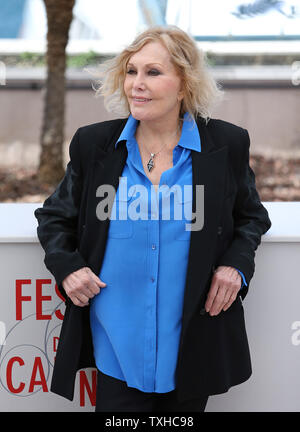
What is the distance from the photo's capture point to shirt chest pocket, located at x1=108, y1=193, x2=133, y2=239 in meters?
1.86

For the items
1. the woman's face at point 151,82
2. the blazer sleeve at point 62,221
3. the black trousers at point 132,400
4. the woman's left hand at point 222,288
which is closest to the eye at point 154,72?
the woman's face at point 151,82

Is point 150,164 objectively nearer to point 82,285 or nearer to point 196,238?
point 196,238

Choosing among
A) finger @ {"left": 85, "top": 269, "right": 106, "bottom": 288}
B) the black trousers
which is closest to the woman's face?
finger @ {"left": 85, "top": 269, "right": 106, "bottom": 288}

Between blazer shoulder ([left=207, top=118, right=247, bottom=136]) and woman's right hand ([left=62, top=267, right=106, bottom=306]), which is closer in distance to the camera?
woman's right hand ([left=62, top=267, right=106, bottom=306])

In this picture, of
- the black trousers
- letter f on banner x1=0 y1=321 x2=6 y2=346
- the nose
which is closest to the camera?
the nose

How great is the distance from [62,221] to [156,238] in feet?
1.06

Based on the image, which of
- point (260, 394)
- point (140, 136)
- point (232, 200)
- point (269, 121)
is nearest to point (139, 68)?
point (140, 136)

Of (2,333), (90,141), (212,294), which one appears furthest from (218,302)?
(2,333)

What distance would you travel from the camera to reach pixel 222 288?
1.88 m

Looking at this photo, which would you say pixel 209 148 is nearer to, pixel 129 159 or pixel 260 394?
pixel 129 159

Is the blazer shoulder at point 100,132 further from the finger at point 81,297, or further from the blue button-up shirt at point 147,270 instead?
the finger at point 81,297

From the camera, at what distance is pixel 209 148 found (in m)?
1.92

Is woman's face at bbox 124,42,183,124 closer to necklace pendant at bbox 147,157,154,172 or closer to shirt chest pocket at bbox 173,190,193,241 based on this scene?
necklace pendant at bbox 147,157,154,172

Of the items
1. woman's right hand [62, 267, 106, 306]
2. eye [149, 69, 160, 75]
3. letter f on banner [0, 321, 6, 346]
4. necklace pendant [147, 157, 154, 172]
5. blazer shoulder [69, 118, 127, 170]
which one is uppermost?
eye [149, 69, 160, 75]
